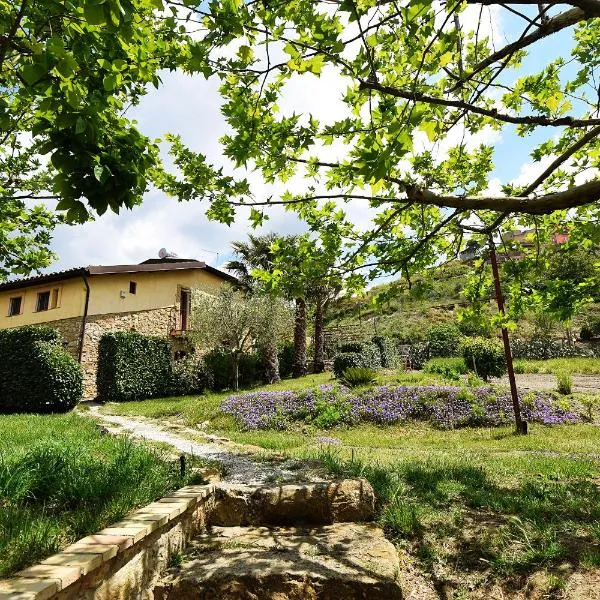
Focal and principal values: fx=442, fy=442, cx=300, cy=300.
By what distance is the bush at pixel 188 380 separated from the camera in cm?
2112

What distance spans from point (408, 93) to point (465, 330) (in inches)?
1105

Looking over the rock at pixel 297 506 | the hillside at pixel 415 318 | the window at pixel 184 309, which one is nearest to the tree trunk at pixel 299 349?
the hillside at pixel 415 318

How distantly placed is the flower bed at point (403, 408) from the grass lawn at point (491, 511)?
2990 millimetres

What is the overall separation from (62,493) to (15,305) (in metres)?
23.1

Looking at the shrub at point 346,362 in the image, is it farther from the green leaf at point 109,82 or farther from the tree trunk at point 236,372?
the green leaf at point 109,82

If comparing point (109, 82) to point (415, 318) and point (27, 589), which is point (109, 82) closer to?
point (27, 589)

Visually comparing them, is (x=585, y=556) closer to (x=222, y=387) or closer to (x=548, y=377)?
(x=548, y=377)

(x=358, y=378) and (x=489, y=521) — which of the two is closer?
(x=489, y=521)

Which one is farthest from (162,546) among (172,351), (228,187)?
(172,351)

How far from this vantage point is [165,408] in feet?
50.3

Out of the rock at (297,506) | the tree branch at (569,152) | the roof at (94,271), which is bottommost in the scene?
the rock at (297,506)

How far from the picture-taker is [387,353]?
24000mm

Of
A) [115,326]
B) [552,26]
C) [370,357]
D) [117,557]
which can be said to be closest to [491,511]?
[117,557]

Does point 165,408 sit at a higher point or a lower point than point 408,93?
lower
